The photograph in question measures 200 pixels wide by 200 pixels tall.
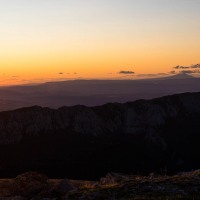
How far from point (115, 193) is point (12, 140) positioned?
17405 cm

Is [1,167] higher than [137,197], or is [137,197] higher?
[137,197]

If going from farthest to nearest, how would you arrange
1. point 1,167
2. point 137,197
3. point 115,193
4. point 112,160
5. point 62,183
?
point 112,160
point 1,167
point 62,183
point 115,193
point 137,197

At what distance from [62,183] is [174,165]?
570ft

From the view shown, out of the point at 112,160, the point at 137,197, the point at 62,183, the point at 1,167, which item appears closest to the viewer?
the point at 137,197

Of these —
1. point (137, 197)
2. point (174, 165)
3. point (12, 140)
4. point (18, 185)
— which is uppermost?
point (137, 197)

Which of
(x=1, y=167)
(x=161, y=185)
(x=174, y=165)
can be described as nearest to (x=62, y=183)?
(x=161, y=185)

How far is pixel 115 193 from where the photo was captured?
22406 mm

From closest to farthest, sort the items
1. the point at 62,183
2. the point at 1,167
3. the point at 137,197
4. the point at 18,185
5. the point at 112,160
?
1. the point at 137,197
2. the point at 62,183
3. the point at 18,185
4. the point at 1,167
5. the point at 112,160

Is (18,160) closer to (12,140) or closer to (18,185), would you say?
(12,140)

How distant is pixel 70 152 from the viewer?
191 metres

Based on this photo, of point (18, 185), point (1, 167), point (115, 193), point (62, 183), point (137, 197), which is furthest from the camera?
point (1, 167)

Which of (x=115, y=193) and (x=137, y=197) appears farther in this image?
(x=115, y=193)

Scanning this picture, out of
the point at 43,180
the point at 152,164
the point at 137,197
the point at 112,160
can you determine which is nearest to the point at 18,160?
the point at 112,160

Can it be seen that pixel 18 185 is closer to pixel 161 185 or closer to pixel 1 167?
pixel 161 185
